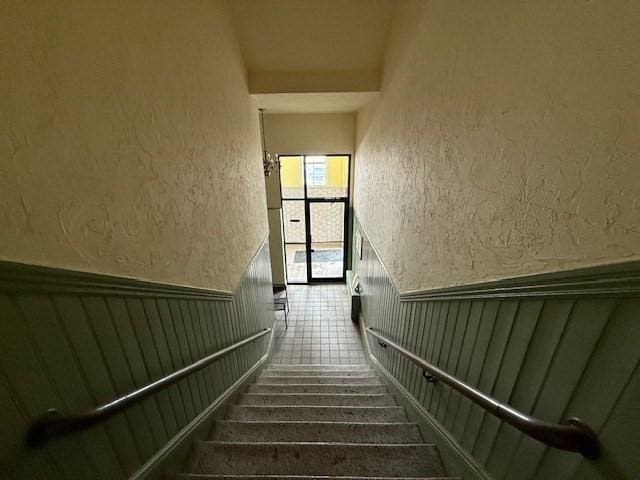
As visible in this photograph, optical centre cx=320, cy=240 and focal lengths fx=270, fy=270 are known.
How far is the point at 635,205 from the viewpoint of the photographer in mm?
545

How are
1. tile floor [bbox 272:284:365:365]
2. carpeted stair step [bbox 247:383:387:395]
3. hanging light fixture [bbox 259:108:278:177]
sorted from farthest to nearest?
hanging light fixture [bbox 259:108:278:177] → tile floor [bbox 272:284:365:365] → carpeted stair step [bbox 247:383:387:395]

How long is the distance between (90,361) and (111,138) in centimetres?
72

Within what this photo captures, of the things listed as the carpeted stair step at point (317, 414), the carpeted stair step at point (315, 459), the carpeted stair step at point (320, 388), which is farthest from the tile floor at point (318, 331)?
the carpeted stair step at point (315, 459)

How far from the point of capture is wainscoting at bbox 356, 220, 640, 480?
603mm

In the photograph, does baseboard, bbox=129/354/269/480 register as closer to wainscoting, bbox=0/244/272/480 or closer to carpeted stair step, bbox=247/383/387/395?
wainscoting, bbox=0/244/272/480

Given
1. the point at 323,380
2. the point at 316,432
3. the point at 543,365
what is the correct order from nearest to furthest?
1. the point at 543,365
2. the point at 316,432
3. the point at 323,380

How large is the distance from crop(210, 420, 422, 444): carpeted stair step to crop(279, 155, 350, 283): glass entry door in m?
4.39

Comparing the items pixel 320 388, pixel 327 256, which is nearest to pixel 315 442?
pixel 320 388

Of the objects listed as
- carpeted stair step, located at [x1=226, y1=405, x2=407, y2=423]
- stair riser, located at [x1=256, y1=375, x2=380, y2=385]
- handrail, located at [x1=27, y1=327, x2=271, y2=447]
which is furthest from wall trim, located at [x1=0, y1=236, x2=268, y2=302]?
stair riser, located at [x1=256, y1=375, x2=380, y2=385]

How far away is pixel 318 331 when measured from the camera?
4.68 metres

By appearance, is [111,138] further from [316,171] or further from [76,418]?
[316,171]

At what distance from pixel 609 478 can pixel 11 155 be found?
1571mm

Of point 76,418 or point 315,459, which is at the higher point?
point 76,418

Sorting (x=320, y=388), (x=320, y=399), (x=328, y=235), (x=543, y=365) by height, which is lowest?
(x=320, y=388)
